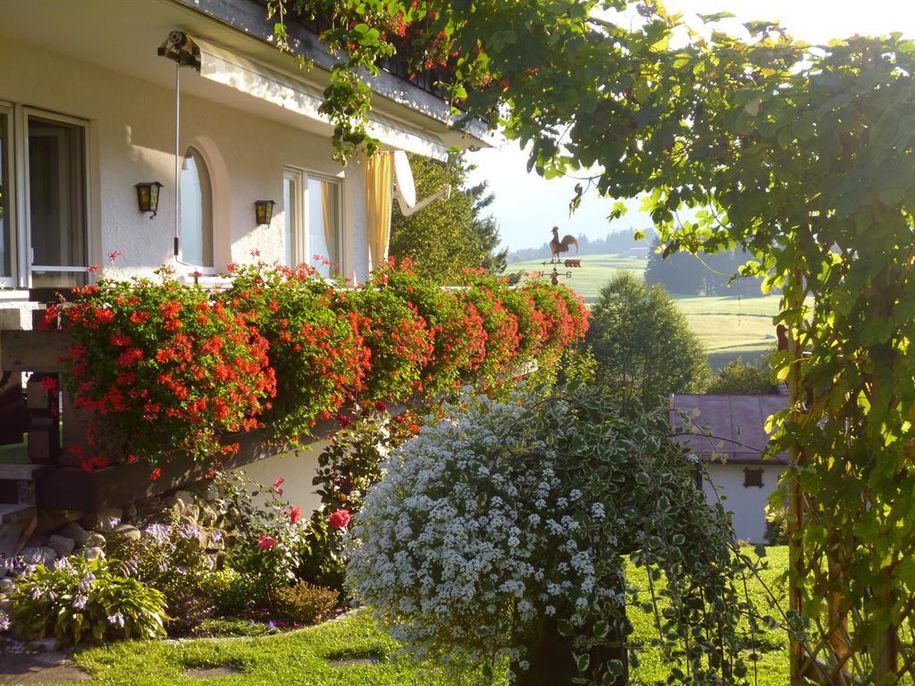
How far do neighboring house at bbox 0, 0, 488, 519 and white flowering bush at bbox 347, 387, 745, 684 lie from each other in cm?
270

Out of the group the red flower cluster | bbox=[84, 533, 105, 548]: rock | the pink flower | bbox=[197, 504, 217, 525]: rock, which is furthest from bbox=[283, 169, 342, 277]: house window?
bbox=[84, 533, 105, 548]: rock

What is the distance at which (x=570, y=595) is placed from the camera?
3.23m

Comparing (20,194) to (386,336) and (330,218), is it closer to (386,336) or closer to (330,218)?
(386,336)

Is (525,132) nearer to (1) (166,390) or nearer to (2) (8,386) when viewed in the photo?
(1) (166,390)

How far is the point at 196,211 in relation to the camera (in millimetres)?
10320

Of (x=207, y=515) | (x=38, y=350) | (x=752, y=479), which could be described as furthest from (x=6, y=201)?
(x=752, y=479)

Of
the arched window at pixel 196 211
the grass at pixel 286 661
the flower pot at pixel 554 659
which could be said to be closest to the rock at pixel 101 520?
the grass at pixel 286 661

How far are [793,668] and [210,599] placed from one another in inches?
137

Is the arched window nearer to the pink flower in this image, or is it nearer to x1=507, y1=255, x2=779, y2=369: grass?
the pink flower

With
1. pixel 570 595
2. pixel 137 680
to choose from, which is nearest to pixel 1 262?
pixel 137 680

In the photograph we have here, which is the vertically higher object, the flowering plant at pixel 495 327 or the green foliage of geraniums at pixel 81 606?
the flowering plant at pixel 495 327

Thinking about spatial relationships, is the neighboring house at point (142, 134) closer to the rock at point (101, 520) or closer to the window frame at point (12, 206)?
the window frame at point (12, 206)

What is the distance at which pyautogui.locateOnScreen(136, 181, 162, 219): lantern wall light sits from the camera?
354 inches

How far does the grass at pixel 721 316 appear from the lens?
108 m
